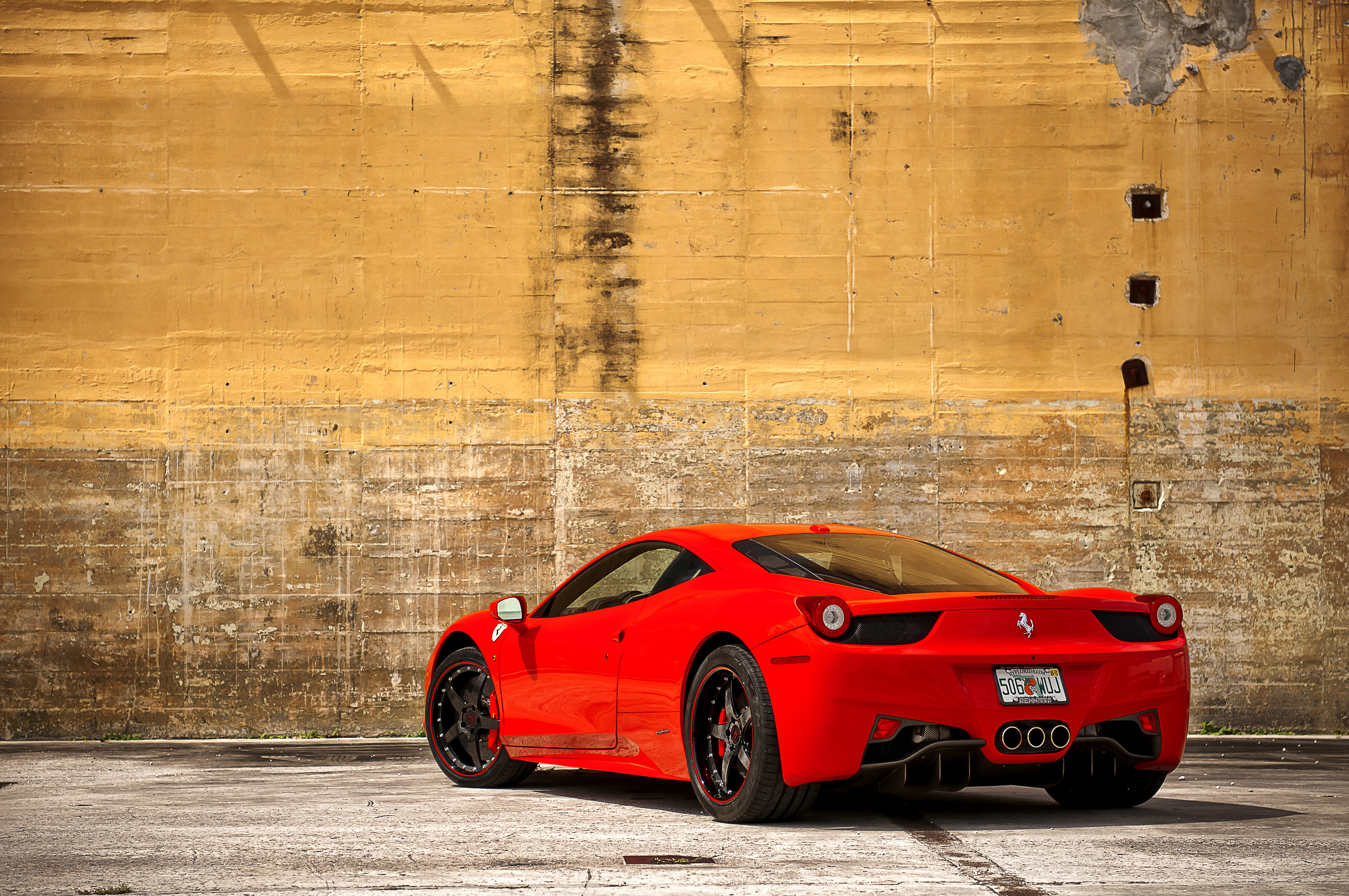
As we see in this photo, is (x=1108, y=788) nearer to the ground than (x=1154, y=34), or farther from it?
nearer to the ground

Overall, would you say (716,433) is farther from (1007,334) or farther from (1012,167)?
(1012,167)

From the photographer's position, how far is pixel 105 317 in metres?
11.3

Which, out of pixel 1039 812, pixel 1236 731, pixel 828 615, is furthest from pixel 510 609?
pixel 1236 731

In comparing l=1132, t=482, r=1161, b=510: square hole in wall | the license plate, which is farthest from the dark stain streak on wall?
the license plate

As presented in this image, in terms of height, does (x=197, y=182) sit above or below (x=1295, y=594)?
above

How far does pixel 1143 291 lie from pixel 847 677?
7.50m

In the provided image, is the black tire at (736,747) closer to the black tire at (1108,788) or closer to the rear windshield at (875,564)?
the rear windshield at (875,564)

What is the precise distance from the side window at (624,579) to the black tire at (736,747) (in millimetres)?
631

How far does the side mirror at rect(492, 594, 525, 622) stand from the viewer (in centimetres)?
681

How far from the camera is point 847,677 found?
5172 millimetres

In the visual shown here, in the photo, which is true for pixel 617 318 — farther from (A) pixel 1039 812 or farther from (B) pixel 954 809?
(A) pixel 1039 812

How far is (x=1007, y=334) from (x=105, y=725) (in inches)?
302

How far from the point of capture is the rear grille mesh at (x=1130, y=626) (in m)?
5.69

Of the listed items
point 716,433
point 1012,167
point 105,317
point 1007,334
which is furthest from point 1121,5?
point 105,317
